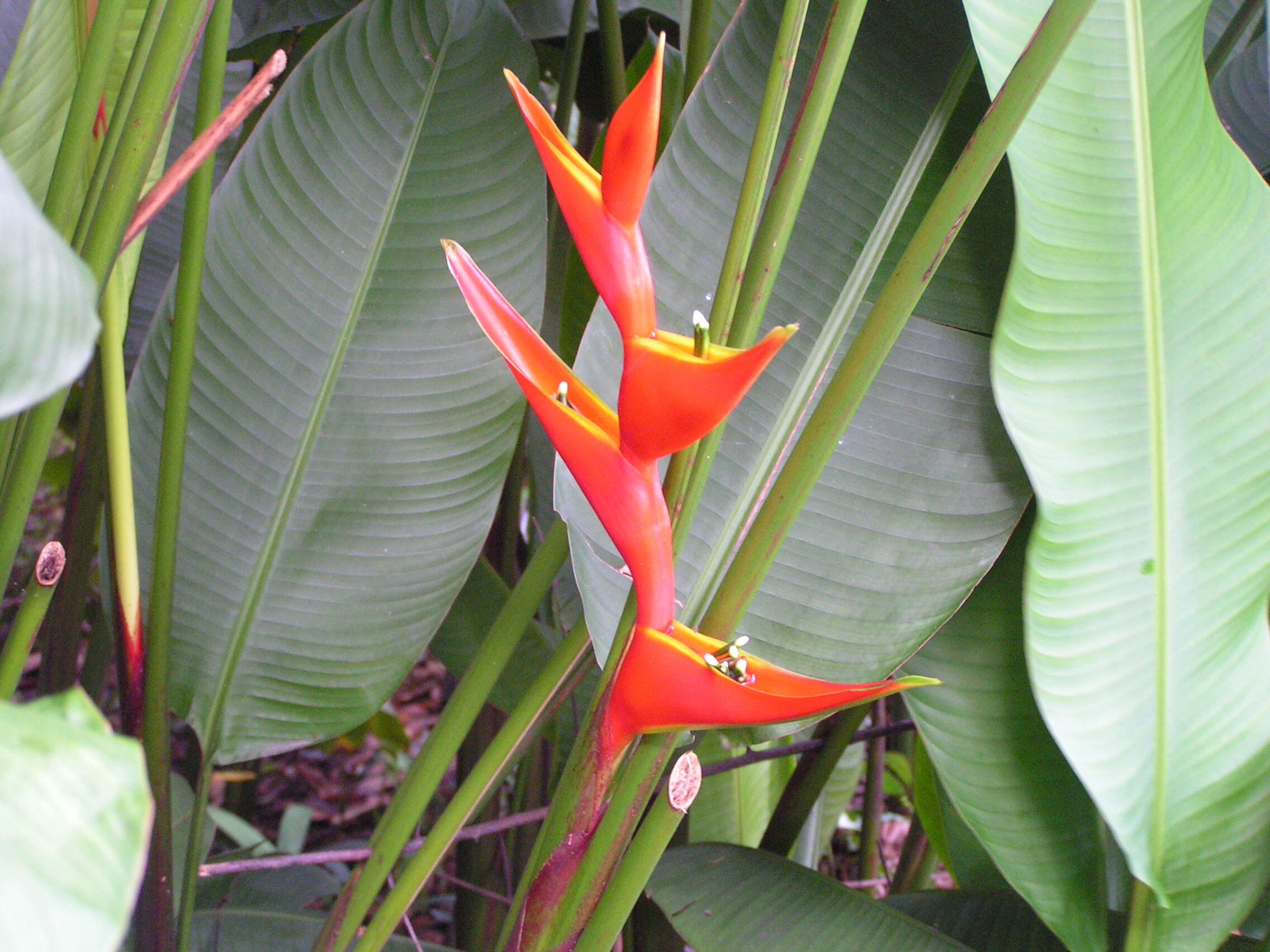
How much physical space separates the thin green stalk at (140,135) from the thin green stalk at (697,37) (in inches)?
11.5

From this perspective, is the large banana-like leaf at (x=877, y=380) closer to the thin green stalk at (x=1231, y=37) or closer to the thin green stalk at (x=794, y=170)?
the thin green stalk at (x=794, y=170)

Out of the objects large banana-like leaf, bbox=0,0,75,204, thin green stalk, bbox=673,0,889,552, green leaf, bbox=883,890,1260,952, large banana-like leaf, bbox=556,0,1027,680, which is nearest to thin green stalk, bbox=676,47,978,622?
large banana-like leaf, bbox=556,0,1027,680

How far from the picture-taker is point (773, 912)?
481 millimetres

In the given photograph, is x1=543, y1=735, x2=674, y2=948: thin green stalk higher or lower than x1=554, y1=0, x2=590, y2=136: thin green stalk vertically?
lower

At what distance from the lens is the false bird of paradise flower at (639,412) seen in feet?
0.74

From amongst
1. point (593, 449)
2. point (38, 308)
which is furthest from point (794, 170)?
point (38, 308)

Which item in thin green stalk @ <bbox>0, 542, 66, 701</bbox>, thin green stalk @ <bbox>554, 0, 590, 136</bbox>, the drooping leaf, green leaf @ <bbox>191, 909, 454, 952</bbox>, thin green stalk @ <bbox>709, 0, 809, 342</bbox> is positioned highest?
the drooping leaf

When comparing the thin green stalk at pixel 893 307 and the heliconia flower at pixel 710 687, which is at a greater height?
the thin green stalk at pixel 893 307

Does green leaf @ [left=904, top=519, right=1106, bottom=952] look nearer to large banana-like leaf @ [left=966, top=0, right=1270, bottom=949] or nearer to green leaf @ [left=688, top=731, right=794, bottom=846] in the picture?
large banana-like leaf @ [left=966, top=0, right=1270, bottom=949]

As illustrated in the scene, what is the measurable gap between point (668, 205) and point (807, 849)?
614mm

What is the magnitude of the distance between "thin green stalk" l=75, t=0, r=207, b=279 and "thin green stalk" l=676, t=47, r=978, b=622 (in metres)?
0.29

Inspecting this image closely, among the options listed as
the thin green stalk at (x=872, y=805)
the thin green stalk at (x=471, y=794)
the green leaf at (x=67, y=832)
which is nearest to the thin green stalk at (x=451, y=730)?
the thin green stalk at (x=471, y=794)

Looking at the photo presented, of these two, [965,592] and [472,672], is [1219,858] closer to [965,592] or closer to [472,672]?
[965,592]

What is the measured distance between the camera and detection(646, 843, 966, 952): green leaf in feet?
1.51
